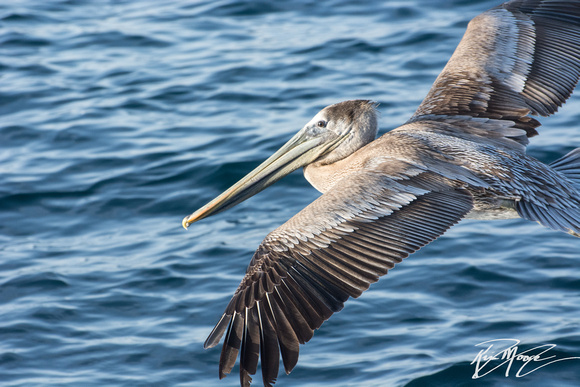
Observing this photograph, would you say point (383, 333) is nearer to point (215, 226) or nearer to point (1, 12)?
point (215, 226)

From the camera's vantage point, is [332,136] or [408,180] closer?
[408,180]

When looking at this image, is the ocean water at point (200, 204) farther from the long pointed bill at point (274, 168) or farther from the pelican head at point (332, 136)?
the pelican head at point (332, 136)

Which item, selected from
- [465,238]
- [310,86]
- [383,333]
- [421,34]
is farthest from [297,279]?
[421,34]

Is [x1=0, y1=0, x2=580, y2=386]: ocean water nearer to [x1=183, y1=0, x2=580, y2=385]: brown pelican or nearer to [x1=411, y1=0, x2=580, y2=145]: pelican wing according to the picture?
[x1=183, y1=0, x2=580, y2=385]: brown pelican

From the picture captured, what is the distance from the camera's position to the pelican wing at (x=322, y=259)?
17.3 feet

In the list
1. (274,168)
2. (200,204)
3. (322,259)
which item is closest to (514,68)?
(274,168)

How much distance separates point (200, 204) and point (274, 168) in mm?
2464

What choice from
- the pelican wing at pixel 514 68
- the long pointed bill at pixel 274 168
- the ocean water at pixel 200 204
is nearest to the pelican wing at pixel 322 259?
the long pointed bill at pixel 274 168

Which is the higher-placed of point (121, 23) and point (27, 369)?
point (121, 23)

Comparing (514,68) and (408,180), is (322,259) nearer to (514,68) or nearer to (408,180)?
(408,180)

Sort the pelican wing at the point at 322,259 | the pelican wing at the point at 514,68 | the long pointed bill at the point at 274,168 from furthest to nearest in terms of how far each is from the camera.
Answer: the pelican wing at the point at 514,68 → the long pointed bill at the point at 274,168 → the pelican wing at the point at 322,259

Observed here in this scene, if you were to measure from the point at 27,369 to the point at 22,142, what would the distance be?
443cm

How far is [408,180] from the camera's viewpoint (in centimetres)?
611

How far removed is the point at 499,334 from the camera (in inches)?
283
